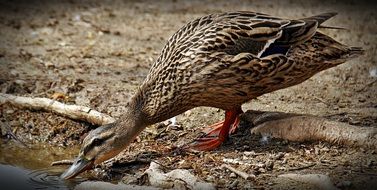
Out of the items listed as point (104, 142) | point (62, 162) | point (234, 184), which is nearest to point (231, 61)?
point (234, 184)

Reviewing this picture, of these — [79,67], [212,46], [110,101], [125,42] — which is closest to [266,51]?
[212,46]

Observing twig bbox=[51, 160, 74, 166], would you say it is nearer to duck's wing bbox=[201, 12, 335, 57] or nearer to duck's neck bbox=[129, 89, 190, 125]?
duck's neck bbox=[129, 89, 190, 125]

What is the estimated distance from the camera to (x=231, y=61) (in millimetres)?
5777

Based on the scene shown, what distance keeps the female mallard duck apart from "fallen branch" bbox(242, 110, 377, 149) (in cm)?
30

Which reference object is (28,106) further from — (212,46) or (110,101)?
(212,46)

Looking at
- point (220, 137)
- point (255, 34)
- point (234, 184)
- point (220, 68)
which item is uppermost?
point (255, 34)

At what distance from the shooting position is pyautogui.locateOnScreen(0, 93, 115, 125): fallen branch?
667 centimetres

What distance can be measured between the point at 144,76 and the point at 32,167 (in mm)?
2275

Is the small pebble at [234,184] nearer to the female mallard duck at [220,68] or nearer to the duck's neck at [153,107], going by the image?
the female mallard duck at [220,68]

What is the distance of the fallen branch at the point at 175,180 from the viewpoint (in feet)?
17.5

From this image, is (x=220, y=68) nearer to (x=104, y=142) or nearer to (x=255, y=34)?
(x=255, y=34)

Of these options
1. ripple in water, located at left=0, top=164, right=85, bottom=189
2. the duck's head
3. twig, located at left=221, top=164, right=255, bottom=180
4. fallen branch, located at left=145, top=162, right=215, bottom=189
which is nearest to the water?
ripple in water, located at left=0, top=164, right=85, bottom=189

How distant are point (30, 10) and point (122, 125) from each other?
523 cm

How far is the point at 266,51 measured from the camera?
594 cm
